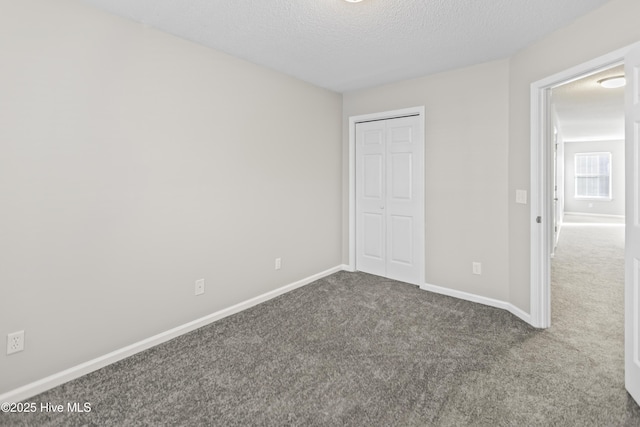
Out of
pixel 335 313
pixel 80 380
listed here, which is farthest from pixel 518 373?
pixel 80 380

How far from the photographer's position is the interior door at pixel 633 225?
1.87 m

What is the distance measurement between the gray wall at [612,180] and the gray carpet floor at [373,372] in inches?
365

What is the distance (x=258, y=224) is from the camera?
11.2ft

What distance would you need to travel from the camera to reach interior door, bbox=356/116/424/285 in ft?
12.8

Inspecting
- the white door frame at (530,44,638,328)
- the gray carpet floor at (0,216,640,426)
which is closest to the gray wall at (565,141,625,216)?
the gray carpet floor at (0,216,640,426)

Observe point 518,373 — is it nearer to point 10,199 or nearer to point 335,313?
point 335,313

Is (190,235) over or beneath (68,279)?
over

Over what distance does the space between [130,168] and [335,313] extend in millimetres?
2138

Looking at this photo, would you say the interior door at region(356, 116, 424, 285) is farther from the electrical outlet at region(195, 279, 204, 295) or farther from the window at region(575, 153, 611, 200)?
the window at region(575, 153, 611, 200)

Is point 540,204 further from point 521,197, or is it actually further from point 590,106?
point 590,106

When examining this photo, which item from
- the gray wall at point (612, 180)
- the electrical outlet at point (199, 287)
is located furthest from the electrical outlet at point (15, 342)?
the gray wall at point (612, 180)

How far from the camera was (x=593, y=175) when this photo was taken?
418 inches

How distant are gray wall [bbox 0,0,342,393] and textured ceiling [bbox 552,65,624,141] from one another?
12.7 feet

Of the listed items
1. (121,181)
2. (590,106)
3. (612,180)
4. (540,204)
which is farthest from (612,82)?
(612,180)
